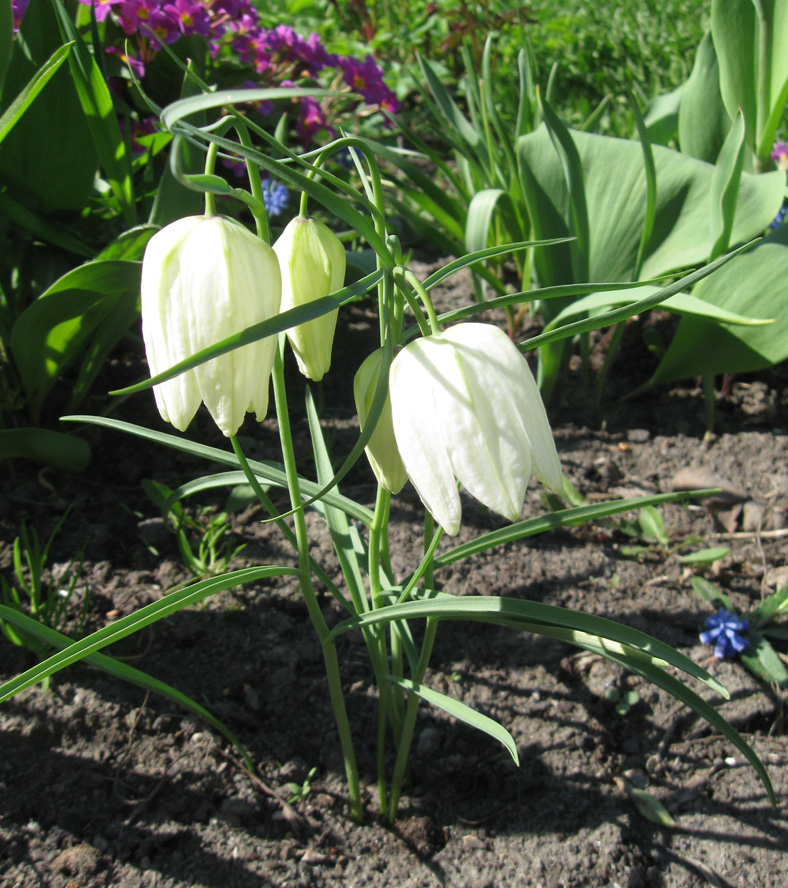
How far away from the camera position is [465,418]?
1.88 feet

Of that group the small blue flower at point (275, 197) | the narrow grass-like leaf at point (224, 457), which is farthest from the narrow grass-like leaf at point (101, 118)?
the narrow grass-like leaf at point (224, 457)

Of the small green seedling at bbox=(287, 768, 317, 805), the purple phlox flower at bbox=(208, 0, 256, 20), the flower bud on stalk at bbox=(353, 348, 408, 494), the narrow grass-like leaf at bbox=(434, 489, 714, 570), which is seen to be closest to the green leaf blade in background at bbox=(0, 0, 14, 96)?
the purple phlox flower at bbox=(208, 0, 256, 20)

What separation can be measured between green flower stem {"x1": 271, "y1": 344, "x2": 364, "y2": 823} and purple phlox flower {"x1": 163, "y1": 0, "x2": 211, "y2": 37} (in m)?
1.09

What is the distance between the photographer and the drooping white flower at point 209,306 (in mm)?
564

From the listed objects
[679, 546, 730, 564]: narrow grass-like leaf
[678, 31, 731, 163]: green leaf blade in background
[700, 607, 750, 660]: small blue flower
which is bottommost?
[700, 607, 750, 660]: small blue flower

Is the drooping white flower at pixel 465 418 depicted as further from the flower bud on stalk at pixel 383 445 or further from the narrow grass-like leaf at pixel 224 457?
the narrow grass-like leaf at pixel 224 457

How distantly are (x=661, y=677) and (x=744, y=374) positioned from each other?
51.9 inches

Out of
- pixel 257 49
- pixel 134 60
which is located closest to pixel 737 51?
pixel 257 49

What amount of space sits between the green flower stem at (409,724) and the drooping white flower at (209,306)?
38 centimetres

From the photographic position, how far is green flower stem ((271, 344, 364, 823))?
2.29 feet

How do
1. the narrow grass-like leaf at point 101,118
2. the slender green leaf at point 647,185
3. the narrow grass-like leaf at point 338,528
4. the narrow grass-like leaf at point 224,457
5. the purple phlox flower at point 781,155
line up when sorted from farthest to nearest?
the purple phlox flower at point 781,155 < the slender green leaf at point 647,185 < the narrow grass-like leaf at point 101,118 < the narrow grass-like leaf at point 338,528 < the narrow grass-like leaf at point 224,457

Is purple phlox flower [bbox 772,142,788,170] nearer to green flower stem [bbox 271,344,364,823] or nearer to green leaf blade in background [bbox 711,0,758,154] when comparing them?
green leaf blade in background [bbox 711,0,758,154]

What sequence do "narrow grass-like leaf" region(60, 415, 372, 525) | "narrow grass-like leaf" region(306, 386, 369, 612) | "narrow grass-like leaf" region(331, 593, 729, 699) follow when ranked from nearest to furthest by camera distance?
"narrow grass-like leaf" region(331, 593, 729, 699)
"narrow grass-like leaf" region(60, 415, 372, 525)
"narrow grass-like leaf" region(306, 386, 369, 612)

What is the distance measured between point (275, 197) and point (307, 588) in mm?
1394
